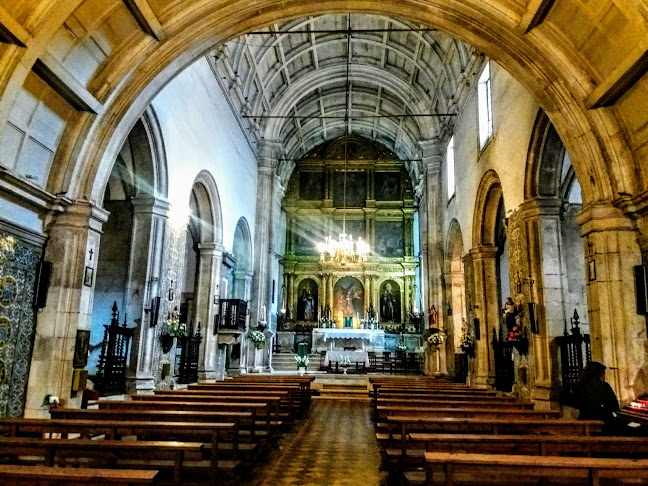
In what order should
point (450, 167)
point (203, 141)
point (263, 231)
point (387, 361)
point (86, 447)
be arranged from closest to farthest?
point (86, 447) → point (203, 141) → point (450, 167) → point (263, 231) → point (387, 361)

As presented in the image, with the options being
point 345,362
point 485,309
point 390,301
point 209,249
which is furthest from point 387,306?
point 209,249

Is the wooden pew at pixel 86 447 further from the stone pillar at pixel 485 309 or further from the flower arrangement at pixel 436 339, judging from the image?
the flower arrangement at pixel 436 339

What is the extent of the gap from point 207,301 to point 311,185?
619 inches

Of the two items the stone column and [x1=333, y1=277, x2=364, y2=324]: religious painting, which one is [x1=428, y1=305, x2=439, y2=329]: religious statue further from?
the stone column

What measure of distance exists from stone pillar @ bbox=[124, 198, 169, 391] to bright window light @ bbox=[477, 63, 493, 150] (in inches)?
344

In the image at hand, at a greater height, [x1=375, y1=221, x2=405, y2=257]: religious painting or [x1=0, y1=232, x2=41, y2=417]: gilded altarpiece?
[x1=375, y1=221, x2=405, y2=257]: religious painting

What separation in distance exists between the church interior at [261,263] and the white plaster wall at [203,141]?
99 millimetres

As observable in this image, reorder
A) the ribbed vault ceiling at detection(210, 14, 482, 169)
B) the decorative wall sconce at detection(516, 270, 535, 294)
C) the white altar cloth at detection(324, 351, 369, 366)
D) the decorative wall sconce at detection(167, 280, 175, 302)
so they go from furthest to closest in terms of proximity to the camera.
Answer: the white altar cloth at detection(324, 351, 369, 366) < the ribbed vault ceiling at detection(210, 14, 482, 169) < the decorative wall sconce at detection(167, 280, 175, 302) < the decorative wall sconce at detection(516, 270, 535, 294)

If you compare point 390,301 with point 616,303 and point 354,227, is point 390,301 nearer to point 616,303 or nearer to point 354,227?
point 354,227

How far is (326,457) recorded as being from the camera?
6.77m

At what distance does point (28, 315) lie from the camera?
7535mm

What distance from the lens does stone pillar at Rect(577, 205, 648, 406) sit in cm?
731

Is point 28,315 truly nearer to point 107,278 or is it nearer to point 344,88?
point 107,278

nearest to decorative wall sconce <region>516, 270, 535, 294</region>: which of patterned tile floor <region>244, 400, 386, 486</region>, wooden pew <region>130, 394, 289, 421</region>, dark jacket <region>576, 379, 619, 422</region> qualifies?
patterned tile floor <region>244, 400, 386, 486</region>
